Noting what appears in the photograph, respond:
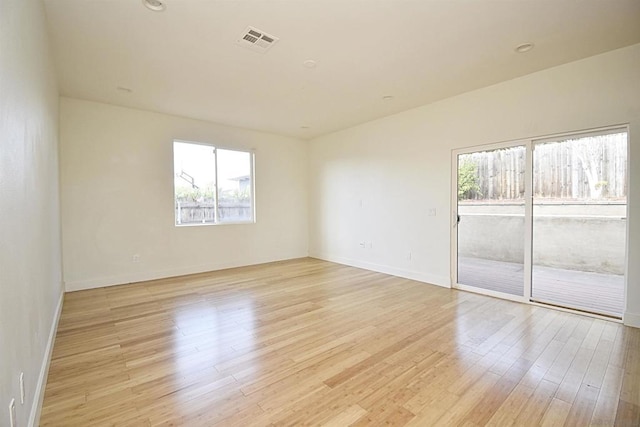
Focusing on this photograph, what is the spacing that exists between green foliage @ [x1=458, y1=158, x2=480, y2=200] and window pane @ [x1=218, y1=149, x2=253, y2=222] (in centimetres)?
404

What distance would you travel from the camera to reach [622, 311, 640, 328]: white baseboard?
113 inches

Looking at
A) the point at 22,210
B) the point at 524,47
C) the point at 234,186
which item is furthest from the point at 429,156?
the point at 22,210

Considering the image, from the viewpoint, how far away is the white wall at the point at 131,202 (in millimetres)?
4281

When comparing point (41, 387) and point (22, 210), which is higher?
point (22, 210)

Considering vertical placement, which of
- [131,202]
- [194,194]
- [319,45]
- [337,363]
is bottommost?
[337,363]

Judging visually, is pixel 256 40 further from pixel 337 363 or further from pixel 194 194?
pixel 194 194

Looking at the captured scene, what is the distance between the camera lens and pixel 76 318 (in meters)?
3.24

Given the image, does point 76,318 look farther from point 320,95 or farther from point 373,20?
point 373,20

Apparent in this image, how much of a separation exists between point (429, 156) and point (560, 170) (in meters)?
1.65

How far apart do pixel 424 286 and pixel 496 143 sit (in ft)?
7.44

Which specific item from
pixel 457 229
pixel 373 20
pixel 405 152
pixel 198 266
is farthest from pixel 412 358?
pixel 198 266

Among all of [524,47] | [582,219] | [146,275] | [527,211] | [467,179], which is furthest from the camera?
[146,275]

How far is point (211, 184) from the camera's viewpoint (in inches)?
220

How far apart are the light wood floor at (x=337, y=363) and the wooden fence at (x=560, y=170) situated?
1419 mm
